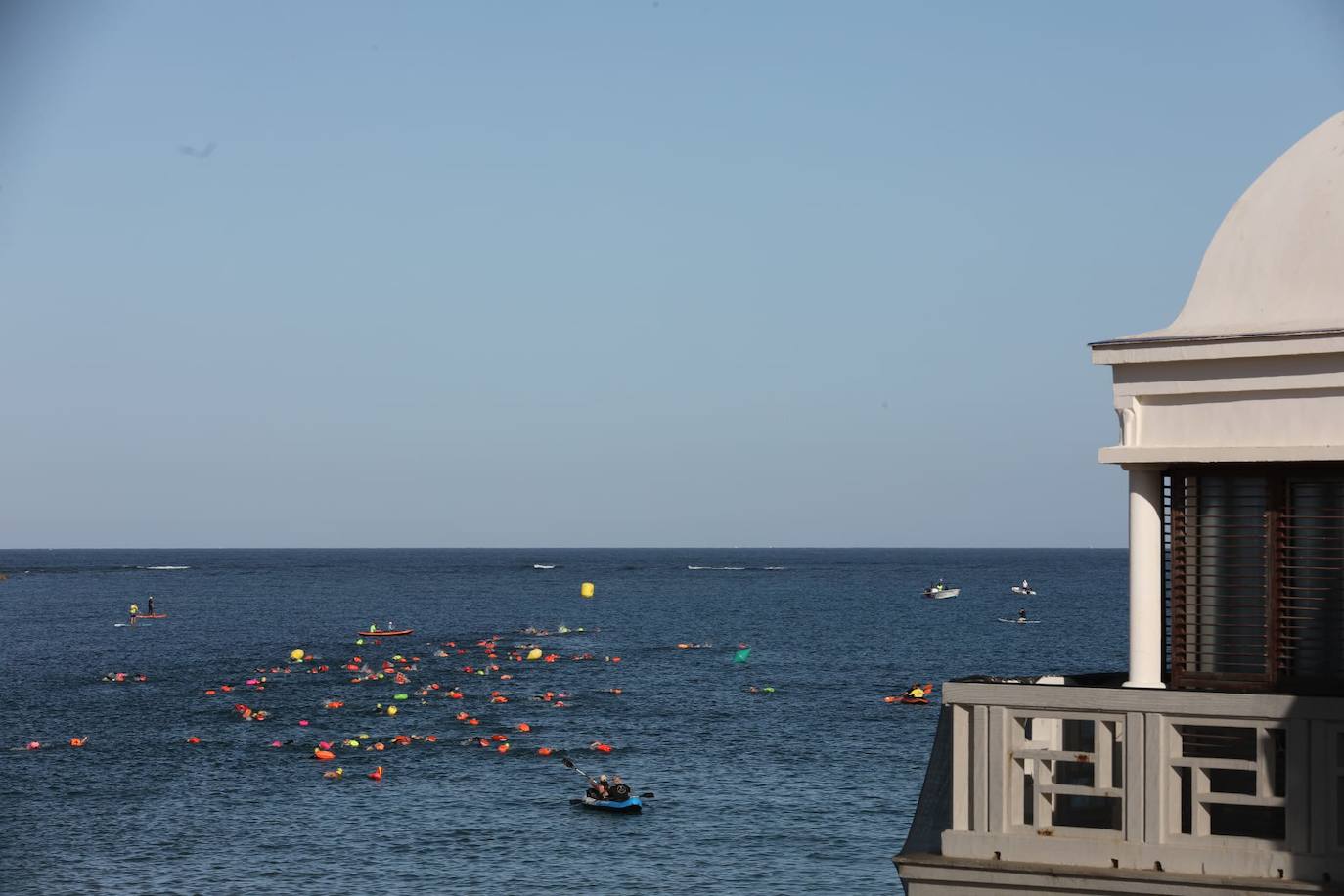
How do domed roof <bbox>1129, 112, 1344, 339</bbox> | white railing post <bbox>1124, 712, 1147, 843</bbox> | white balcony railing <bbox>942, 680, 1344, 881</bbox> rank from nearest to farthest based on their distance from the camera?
white balcony railing <bbox>942, 680, 1344, 881</bbox>, white railing post <bbox>1124, 712, 1147, 843</bbox>, domed roof <bbox>1129, 112, 1344, 339</bbox>

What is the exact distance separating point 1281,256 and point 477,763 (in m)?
52.0

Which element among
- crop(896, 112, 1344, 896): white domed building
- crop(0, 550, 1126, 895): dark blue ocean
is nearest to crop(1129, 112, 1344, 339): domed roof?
crop(896, 112, 1344, 896): white domed building

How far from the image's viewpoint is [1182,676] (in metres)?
13.5

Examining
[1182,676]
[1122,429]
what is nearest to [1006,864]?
[1182,676]

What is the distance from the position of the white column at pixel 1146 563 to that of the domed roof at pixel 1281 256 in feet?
4.25

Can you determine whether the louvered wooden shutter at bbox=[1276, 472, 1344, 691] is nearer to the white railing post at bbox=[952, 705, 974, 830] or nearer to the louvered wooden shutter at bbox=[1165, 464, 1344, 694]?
the louvered wooden shutter at bbox=[1165, 464, 1344, 694]

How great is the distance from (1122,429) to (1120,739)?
112 inches

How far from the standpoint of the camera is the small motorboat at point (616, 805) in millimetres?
51719

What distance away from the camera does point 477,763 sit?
61.8 meters

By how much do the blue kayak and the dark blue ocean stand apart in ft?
1.26

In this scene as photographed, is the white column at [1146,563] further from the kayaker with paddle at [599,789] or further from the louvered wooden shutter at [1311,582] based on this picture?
the kayaker with paddle at [599,789]

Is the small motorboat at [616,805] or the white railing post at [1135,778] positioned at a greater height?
the white railing post at [1135,778]

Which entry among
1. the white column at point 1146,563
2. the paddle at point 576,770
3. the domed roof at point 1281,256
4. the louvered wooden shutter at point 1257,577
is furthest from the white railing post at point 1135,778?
the paddle at point 576,770

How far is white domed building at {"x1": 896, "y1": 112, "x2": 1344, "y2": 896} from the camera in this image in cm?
1115
